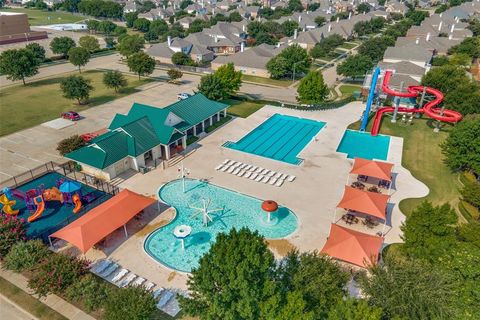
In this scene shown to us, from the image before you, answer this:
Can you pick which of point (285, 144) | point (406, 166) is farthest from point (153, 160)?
point (406, 166)

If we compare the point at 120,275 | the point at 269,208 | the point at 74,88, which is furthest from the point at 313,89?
the point at 120,275

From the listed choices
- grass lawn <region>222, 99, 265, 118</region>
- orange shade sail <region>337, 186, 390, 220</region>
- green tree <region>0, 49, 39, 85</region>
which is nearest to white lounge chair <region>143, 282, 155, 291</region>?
orange shade sail <region>337, 186, 390, 220</region>

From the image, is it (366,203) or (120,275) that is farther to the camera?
(366,203)


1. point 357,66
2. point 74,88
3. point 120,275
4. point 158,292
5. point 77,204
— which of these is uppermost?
point 74,88

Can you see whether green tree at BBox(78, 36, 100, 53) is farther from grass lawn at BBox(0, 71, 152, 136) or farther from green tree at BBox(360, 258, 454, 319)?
green tree at BBox(360, 258, 454, 319)

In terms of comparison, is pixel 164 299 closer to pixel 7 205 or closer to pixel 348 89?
pixel 7 205

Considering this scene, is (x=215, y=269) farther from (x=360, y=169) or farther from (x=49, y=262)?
(x=360, y=169)
